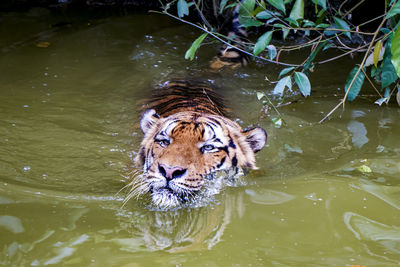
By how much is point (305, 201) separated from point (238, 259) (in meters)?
0.77

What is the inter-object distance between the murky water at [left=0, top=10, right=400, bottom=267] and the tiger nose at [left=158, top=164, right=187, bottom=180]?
0.21 meters

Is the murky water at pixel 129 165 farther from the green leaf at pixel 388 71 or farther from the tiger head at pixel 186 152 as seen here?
the green leaf at pixel 388 71

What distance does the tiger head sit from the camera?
2883 millimetres

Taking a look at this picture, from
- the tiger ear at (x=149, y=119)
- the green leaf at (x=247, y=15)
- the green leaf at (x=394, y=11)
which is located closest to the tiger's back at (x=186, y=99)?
the tiger ear at (x=149, y=119)

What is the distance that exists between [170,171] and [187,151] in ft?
0.88

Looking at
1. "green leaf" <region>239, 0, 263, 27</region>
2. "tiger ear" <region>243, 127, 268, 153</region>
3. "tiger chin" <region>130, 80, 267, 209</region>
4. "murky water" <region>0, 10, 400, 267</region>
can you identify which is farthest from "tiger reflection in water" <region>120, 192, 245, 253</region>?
"green leaf" <region>239, 0, 263, 27</region>

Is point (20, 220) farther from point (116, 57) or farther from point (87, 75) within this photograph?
point (116, 57)

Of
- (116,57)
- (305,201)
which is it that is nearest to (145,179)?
(305,201)

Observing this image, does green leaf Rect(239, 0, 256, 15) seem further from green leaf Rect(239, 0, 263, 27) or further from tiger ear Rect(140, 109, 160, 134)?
tiger ear Rect(140, 109, 160, 134)

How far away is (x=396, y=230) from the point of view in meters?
2.58

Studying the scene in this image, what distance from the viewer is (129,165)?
3613 mm

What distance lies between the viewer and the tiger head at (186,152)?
9.46 feet

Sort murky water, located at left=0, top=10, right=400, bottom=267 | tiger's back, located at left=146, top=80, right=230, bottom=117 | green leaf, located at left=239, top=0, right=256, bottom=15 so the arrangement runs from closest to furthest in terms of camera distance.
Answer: murky water, located at left=0, top=10, right=400, bottom=267
green leaf, located at left=239, top=0, right=256, bottom=15
tiger's back, located at left=146, top=80, right=230, bottom=117

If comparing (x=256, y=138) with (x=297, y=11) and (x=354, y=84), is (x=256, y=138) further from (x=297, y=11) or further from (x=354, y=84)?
(x=297, y=11)
